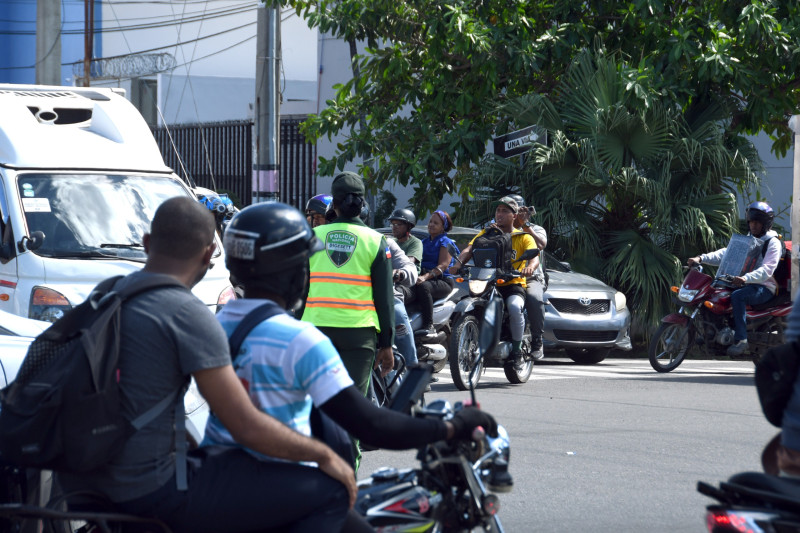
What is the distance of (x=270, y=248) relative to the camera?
10.1ft

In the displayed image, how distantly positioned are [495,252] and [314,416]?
8.35m

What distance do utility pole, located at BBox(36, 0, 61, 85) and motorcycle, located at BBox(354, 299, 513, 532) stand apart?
1735 centimetres

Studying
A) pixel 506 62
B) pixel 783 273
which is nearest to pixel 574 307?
pixel 783 273

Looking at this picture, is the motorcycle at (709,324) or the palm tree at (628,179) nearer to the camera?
the motorcycle at (709,324)

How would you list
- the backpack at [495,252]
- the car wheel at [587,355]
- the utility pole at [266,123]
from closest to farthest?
the backpack at [495,252] → the car wheel at [587,355] → the utility pole at [266,123]

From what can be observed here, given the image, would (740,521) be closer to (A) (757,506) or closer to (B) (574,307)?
(A) (757,506)

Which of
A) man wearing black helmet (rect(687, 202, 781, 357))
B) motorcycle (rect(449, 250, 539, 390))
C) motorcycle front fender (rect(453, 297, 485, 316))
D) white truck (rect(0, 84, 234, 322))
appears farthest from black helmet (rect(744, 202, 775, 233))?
white truck (rect(0, 84, 234, 322))

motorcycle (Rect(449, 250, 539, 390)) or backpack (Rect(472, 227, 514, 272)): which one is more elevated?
backpack (Rect(472, 227, 514, 272))

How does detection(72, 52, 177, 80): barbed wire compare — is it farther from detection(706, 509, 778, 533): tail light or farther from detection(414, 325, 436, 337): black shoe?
detection(706, 509, 778, 533): tail light

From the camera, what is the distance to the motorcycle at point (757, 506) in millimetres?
2979

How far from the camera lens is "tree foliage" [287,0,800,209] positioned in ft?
51.3

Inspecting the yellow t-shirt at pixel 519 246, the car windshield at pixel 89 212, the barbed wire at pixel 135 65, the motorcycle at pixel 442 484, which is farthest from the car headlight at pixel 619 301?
the barbed wire at pixel 135 65

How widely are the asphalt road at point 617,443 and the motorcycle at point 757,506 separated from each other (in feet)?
9.30

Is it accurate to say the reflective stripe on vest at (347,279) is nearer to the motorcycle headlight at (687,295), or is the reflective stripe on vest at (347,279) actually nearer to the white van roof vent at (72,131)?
the white van roof vent at (72,131)
